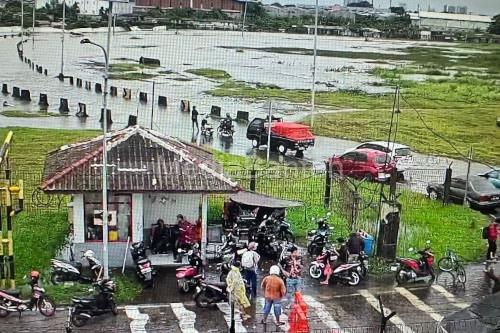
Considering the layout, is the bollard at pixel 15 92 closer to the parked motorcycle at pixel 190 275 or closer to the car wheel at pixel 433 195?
the car wheel at pixel 433 195

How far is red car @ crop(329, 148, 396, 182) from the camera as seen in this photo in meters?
19.8

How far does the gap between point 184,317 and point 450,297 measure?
4.46 metres

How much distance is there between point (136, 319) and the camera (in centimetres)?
1064

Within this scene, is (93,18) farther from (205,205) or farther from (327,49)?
(205,205)

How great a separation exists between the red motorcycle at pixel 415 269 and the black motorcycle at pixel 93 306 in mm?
4922

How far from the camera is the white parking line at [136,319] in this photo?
10.3 metres

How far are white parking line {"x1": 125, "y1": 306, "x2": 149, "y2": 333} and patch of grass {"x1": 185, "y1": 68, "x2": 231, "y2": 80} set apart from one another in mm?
38040

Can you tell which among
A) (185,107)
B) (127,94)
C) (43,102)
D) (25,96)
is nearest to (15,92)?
(25,96)

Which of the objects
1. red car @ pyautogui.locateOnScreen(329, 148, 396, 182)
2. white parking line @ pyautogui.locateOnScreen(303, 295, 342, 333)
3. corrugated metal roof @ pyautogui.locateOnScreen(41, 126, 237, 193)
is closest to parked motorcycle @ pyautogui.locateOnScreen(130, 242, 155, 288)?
corrugated metal roof @ pyautogui.locateOnScreen(41, 126, 237, 193)

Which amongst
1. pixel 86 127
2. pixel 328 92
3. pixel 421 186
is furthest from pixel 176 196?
pixel 328 92

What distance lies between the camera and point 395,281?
1256cm

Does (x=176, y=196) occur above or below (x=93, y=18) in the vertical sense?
below

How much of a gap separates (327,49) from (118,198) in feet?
206

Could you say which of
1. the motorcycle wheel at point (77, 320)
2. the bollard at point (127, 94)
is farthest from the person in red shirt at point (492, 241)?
the bollard at point (127, 94)
